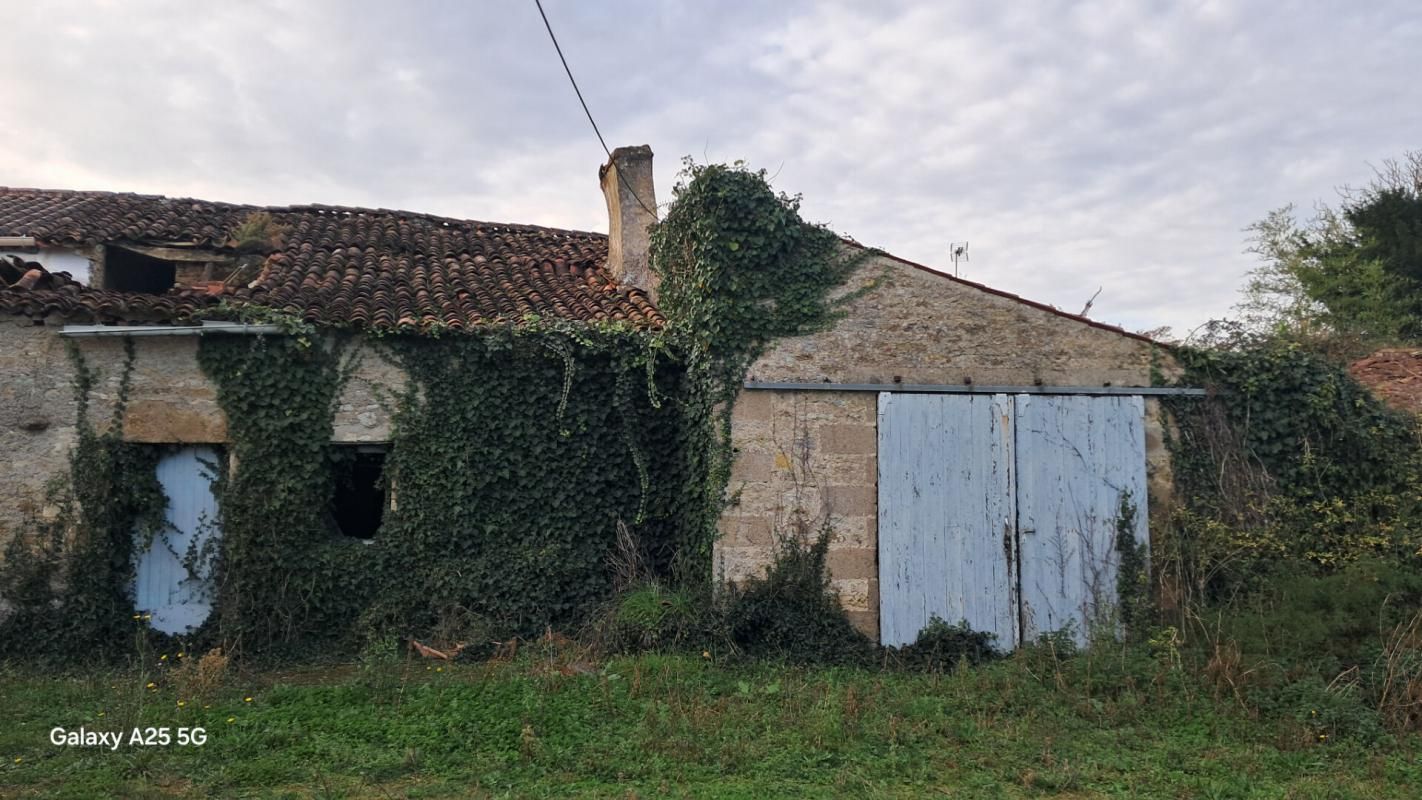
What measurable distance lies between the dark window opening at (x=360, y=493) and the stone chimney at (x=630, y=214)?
3548mm

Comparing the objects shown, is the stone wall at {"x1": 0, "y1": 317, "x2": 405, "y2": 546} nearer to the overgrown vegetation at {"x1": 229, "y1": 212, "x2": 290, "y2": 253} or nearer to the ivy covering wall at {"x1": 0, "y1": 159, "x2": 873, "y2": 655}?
the ivy covering wall at {"x1": 0, "y1": 159, "x2": 873, "y2": 655}

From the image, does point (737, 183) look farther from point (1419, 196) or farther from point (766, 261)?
point (1419, 196)

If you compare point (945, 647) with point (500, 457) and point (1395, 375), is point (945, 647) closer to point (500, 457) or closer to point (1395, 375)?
point (500, 457)

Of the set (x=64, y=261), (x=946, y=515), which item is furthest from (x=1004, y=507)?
(x=64, y=261)

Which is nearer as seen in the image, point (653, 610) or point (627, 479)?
point (653, 610)

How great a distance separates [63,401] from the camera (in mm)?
8102

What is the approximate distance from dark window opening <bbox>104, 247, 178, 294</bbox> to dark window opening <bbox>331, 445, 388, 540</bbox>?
3887 mm

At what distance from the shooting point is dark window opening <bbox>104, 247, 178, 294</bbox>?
10.1 meters

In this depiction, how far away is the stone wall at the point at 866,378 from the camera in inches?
309

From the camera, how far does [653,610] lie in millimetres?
7691

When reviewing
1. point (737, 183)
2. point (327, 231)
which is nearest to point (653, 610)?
point (737, 183)

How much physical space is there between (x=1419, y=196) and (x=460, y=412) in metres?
23.4

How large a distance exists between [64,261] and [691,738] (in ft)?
28.8

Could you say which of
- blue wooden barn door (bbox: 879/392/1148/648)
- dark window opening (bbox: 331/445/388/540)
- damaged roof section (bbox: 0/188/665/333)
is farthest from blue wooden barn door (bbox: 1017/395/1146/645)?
dark window opening (bbox: 331/445/388/540)
